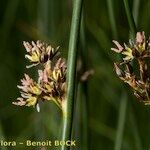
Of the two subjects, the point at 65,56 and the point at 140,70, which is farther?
the point at 65,56

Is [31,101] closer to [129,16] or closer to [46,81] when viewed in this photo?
[46,81]

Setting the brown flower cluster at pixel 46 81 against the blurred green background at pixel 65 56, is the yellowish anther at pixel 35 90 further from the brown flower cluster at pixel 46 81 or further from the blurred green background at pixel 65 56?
the blurred green background at pixel 65 56

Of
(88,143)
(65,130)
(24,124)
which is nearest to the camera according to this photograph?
(65,130)

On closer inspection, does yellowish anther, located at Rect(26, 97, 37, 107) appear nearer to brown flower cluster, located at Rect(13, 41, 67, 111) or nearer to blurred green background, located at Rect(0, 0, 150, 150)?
brown flower cluster, located at Rect(13, 41, 67, 111)

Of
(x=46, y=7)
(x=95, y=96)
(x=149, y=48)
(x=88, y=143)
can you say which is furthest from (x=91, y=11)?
(x=149, y=48)

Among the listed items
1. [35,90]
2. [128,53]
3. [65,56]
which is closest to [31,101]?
[35,90]

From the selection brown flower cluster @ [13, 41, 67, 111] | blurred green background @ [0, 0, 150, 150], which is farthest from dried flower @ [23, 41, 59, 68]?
blurred green background @ [0, 0, 150, 150]

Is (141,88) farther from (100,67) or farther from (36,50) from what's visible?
(100,67)
